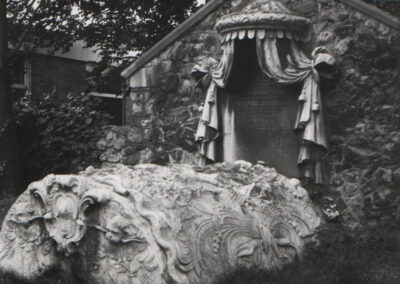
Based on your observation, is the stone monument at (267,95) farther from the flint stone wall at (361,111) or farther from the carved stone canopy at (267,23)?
the flint stone wall at (361,111)

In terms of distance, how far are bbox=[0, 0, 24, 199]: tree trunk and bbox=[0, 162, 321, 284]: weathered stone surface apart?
210 inches

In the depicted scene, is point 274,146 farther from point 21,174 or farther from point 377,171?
point 21,174

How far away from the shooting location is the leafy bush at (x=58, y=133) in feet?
36.7

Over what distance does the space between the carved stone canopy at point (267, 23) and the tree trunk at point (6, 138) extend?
183 inches

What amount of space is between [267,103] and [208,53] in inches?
50.4

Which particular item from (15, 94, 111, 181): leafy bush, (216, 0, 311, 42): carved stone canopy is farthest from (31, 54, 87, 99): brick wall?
(216, 0, 311, 42): carved stone canopy

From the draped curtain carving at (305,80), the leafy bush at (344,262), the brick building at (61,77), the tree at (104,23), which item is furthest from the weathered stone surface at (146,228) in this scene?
the brick building at (61,77)

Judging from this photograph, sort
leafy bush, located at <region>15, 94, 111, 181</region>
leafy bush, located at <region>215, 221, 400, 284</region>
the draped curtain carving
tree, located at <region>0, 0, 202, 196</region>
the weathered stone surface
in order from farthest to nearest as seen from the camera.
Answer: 1. tree, located at <region>0, 0, 202, 196</region>
2. leafy bush, located at <region>15, 94, 111, 181</region>
3. the draped curtain carving
4. leafy bush, located at <region>215, 221, 400, 284</region>
5. the weathered stone surface

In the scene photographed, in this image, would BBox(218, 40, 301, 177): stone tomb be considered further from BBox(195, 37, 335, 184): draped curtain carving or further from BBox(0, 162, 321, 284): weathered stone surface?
BBox(0, 162, 321, 284): weathered stone surface

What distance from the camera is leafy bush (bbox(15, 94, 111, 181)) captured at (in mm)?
11180

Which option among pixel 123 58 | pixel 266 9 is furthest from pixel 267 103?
pixel 123 58

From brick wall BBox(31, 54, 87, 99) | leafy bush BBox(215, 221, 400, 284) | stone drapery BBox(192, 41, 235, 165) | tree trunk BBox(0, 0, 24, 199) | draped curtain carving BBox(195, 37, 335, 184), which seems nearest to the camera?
leafy bush BBox(215, 221, 400, 284)

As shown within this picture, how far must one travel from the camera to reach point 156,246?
214 inches

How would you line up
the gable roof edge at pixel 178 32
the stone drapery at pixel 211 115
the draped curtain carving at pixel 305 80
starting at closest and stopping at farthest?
the draped curtain carving at pixel 305 80 → the stone drapery at pixel 211 115 → the gable roof edge at pixel 178 32
